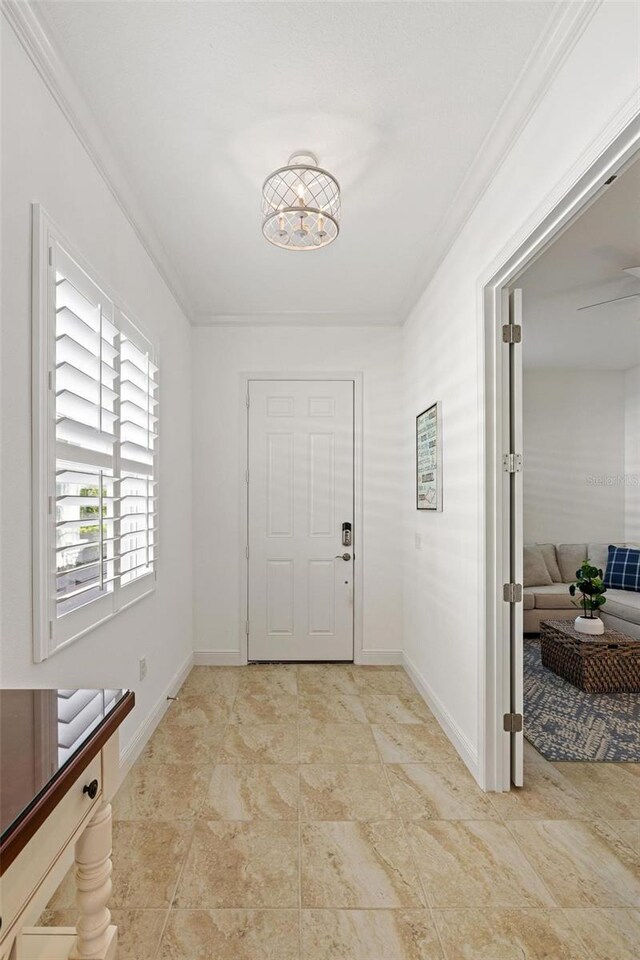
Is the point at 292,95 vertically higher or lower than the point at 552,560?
higher

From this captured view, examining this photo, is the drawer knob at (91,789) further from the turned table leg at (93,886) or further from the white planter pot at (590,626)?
the white planter pot at (590,626)

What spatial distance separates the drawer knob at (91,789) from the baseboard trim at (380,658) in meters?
3.21

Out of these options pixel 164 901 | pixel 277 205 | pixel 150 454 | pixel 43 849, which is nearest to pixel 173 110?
pixel 277 205

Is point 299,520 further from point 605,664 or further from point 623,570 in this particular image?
point 623,570

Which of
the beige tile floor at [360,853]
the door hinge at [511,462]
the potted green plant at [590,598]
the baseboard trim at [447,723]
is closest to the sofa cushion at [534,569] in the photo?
the potted green plant at [590,598]

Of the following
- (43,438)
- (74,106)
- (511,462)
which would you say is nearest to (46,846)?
(43,438)

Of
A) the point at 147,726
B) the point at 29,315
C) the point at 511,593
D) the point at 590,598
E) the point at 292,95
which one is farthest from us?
the point at 590,598

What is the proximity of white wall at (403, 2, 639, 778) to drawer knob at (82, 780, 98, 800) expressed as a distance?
174cm

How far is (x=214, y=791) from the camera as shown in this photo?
7.63ft

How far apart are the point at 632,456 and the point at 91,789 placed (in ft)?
19.2

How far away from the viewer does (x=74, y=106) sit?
183 cm

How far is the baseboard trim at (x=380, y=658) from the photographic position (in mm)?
4105

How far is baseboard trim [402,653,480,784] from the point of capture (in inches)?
96.9

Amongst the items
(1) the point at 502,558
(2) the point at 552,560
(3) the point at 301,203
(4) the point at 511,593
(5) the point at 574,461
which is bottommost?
(2) the point at 552,560
